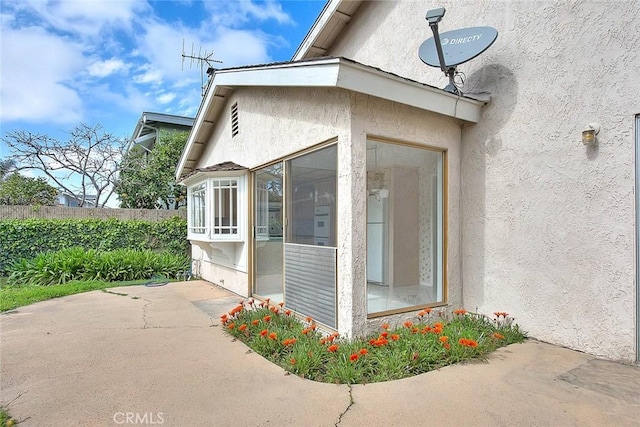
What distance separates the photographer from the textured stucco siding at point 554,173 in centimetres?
421

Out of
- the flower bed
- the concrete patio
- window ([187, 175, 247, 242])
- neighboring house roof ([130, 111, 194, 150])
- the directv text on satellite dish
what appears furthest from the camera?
neighboring house roof ([130, 111, 194, 150])

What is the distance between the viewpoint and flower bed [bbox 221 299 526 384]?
3865 millimetres

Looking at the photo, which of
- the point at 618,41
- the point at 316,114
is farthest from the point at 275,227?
the point at 618,41

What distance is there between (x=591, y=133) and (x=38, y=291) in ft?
36.7

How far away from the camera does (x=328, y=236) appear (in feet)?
17.0

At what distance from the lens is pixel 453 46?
225 inches

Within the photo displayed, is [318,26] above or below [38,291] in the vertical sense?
above

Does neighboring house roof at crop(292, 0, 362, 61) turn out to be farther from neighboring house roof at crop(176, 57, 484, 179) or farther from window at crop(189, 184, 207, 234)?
window at crop(189, 184, 207, 234)

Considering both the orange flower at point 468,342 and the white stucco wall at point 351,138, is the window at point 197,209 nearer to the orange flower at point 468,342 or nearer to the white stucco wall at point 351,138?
the white stucco wall at point 351,138

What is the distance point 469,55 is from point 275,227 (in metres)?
4.37

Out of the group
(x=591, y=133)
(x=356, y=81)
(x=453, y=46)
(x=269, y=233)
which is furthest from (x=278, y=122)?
(x=591, y=133)

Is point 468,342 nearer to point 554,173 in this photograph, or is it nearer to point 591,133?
point 554,173

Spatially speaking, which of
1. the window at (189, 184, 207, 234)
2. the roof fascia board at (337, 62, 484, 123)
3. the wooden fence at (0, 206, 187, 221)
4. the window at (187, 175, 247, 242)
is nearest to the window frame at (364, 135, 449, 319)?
the roof fascia board at (337, 62, 484, 123)

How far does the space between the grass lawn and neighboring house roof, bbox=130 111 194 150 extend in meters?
11.4
